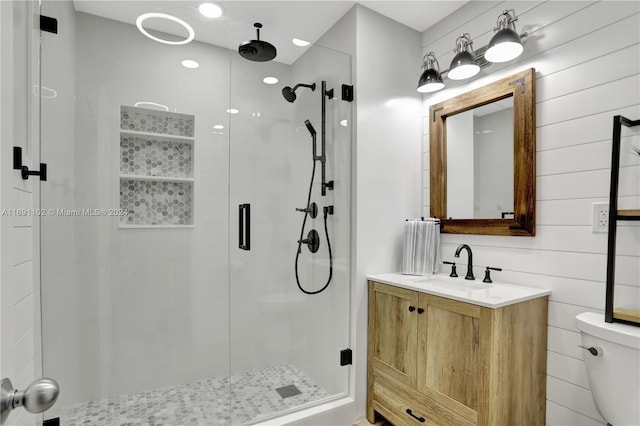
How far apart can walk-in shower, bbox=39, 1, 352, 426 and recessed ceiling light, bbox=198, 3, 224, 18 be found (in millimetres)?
99

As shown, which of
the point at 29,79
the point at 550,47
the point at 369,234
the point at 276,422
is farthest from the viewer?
the point at 369,234

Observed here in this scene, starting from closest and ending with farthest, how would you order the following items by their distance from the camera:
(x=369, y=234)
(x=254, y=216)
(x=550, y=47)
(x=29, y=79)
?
(x=29, y=79)
(x=550, y=47)
(x=254, y=216)
(x=369, y=234)

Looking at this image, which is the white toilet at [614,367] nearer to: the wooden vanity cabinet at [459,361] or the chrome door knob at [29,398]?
the wooden vanity cabinet at [459,361]

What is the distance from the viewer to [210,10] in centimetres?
199

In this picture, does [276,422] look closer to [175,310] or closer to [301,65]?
[175,310]

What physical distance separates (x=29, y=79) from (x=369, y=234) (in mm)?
1819

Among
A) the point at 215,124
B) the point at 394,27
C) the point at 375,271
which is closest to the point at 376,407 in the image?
the point at 375,271

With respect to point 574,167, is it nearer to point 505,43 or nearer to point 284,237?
point 505,43

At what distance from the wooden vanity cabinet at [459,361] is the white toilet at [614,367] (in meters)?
0.27

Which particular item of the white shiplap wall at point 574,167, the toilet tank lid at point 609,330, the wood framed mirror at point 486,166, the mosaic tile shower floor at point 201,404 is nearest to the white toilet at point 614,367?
the toilet tank lid at point 609,330

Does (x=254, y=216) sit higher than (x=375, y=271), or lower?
higher

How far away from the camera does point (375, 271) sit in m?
2.26

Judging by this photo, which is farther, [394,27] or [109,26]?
[394,27]

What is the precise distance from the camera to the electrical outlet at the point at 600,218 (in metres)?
1.57
